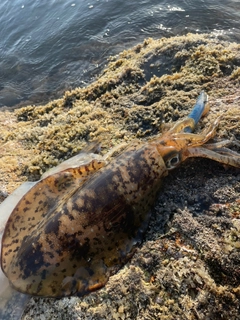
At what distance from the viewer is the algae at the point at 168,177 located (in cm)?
263

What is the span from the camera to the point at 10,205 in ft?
11.9

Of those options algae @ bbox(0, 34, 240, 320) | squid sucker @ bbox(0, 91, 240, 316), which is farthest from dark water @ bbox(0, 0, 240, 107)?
squid sucker @ bbox(0, 91, 240, 316)

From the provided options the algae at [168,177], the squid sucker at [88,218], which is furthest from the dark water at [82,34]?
the squid sucker at [88,218]

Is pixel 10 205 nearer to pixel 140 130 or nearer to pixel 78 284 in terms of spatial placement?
pixel 78 284

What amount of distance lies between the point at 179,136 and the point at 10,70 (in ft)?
28.6

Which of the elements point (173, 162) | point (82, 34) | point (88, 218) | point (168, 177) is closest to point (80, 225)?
point (88, 218)

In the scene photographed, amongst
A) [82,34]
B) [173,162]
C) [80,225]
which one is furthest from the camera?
[82,34]

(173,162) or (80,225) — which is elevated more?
(80,225)

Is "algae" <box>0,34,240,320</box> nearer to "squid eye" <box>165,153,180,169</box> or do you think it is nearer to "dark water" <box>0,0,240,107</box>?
"squid eye" <box>165,153,180,169</box>

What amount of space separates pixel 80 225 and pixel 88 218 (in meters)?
0.11

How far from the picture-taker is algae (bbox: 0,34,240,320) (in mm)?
2631

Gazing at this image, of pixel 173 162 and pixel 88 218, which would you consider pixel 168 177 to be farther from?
pixel 88 218

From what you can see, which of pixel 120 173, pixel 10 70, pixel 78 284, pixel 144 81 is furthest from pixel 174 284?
pixel 10 70

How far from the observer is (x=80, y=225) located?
2.97 meters
